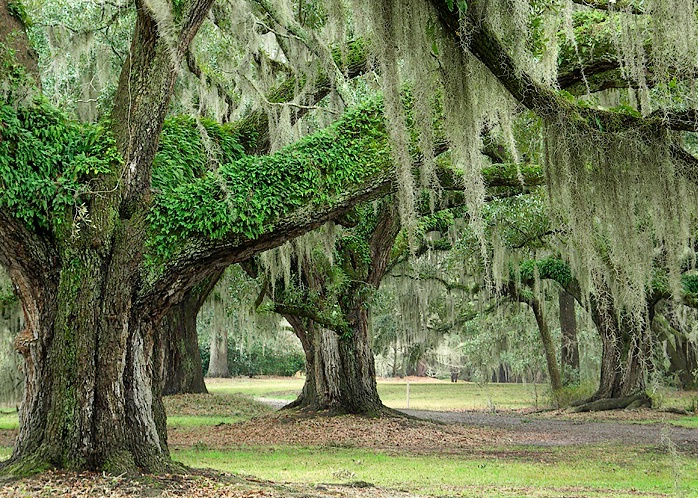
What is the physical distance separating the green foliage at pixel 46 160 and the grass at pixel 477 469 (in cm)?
329

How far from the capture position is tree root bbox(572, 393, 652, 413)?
15.7 meters

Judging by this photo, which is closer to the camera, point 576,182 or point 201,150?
point 576,182

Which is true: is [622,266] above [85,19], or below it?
below

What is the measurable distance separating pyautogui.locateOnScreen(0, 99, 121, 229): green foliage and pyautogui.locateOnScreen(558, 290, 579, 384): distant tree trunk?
1614cm

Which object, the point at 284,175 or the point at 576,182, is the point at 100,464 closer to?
the point at 284,175

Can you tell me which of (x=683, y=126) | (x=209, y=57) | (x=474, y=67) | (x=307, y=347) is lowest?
(x=307, y=347)

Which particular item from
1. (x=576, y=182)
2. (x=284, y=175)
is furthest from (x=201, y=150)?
(x=576, y=182)

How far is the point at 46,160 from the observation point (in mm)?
5832

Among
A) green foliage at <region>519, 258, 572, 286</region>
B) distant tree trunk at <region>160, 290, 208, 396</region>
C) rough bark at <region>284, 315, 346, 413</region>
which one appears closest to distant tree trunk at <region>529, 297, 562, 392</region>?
green foliage at <region>519, 258, 572, 286</region>

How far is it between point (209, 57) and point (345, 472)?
21.8 feet

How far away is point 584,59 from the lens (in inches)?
266

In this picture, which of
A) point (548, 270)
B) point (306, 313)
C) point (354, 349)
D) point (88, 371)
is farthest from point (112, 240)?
point (548, 270)

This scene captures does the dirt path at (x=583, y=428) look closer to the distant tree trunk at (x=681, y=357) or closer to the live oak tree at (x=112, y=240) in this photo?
the distant tree trunk at (x=681, y=357)

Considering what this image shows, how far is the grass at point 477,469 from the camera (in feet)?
21.1
